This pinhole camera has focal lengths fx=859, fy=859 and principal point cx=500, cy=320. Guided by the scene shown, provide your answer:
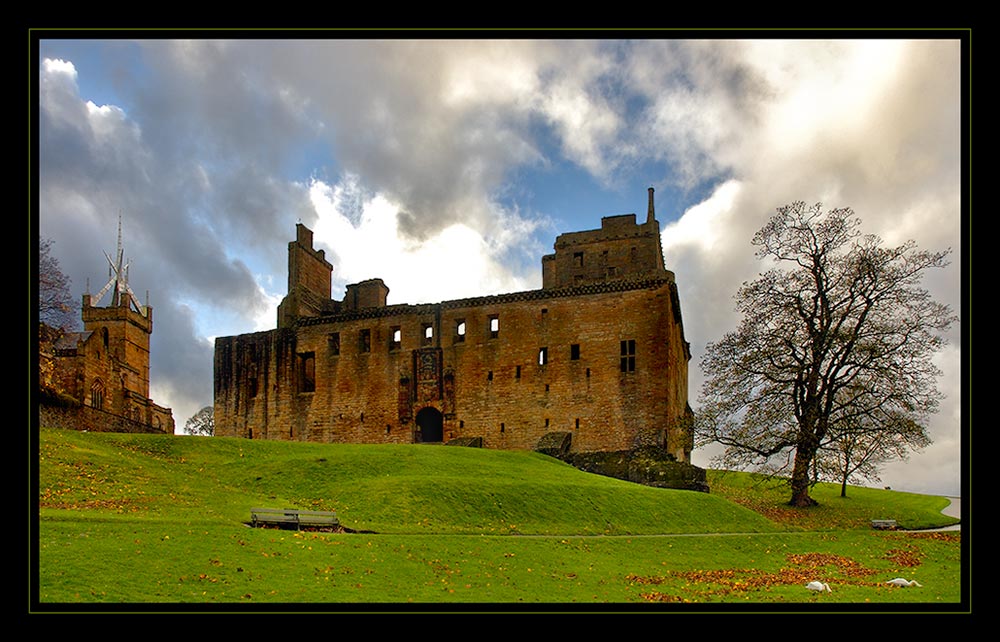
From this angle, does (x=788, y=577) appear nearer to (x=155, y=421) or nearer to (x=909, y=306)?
(x=909, y=306)

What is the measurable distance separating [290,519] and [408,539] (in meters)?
3.85

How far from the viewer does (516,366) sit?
58.2 metres

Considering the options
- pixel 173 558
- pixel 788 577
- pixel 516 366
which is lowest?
pixel 788 577

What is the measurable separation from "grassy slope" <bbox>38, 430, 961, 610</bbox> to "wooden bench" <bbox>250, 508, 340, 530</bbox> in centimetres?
89

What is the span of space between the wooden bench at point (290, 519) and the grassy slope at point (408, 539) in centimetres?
89

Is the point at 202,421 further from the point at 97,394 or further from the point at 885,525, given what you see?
the point at 885,525

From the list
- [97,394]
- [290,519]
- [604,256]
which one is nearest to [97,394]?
[97,394]

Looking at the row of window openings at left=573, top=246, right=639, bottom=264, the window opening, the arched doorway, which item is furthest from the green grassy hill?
the row of window openings at left=573, top=246, right=639, bottom=264

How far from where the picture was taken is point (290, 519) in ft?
87.2

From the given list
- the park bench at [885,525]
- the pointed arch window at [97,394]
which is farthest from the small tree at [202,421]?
the park bench at [885,525]

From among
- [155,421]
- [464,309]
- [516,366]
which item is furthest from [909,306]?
[155,421]

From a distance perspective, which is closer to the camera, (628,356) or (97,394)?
(628,356)

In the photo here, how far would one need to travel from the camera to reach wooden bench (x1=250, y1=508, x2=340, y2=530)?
2653 centimetres
